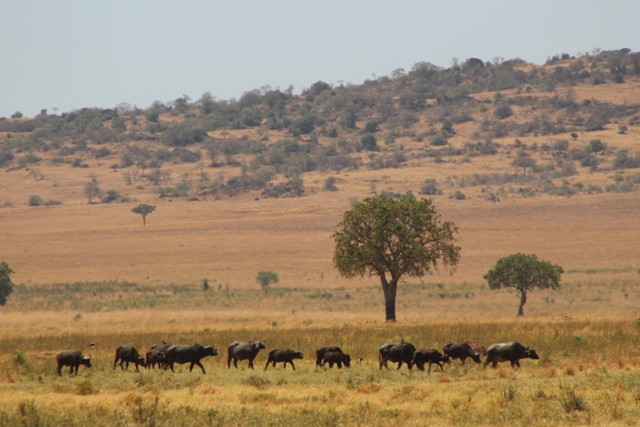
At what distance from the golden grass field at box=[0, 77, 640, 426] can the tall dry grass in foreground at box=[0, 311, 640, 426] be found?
0.26 feet

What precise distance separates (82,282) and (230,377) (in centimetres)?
6295

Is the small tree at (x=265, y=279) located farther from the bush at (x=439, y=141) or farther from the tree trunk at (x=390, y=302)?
the bush at (x=439, y=141)

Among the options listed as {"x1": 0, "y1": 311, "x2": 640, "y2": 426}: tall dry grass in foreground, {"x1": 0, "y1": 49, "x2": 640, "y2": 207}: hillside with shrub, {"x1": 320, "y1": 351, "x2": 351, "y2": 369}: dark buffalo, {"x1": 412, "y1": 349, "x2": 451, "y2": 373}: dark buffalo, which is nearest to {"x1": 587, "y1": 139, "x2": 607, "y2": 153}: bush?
{"x1": 0, "y1": 49, "x2": 640, "y2": 207}: hillside with shrub

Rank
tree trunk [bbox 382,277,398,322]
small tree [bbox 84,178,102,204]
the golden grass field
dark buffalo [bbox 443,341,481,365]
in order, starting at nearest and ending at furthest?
the golden grass field → dark buffalo [bbox 443,341,481,365] → tree trunk [bbox 382,277,398,322] → small tree [bbox 84,178,102,204]

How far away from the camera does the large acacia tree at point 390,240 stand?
4888 centimetres

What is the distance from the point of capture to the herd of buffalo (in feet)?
84.7

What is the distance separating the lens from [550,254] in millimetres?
92000

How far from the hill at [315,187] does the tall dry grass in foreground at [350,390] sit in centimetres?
3634

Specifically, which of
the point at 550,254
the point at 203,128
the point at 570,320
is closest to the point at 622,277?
the point at 550,254

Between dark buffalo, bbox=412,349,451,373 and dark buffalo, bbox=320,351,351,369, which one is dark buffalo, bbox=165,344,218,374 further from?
dark buffalo, bbox=412,349,451,373

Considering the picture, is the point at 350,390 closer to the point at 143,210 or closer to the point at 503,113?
the point at 143,210

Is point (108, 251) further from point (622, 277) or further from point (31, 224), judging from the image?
point (622, 277)

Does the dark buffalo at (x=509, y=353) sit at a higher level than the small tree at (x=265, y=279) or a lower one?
higher

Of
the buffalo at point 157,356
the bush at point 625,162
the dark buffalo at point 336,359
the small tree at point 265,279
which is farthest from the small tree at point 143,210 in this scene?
the dark buffalo at point 336,359
